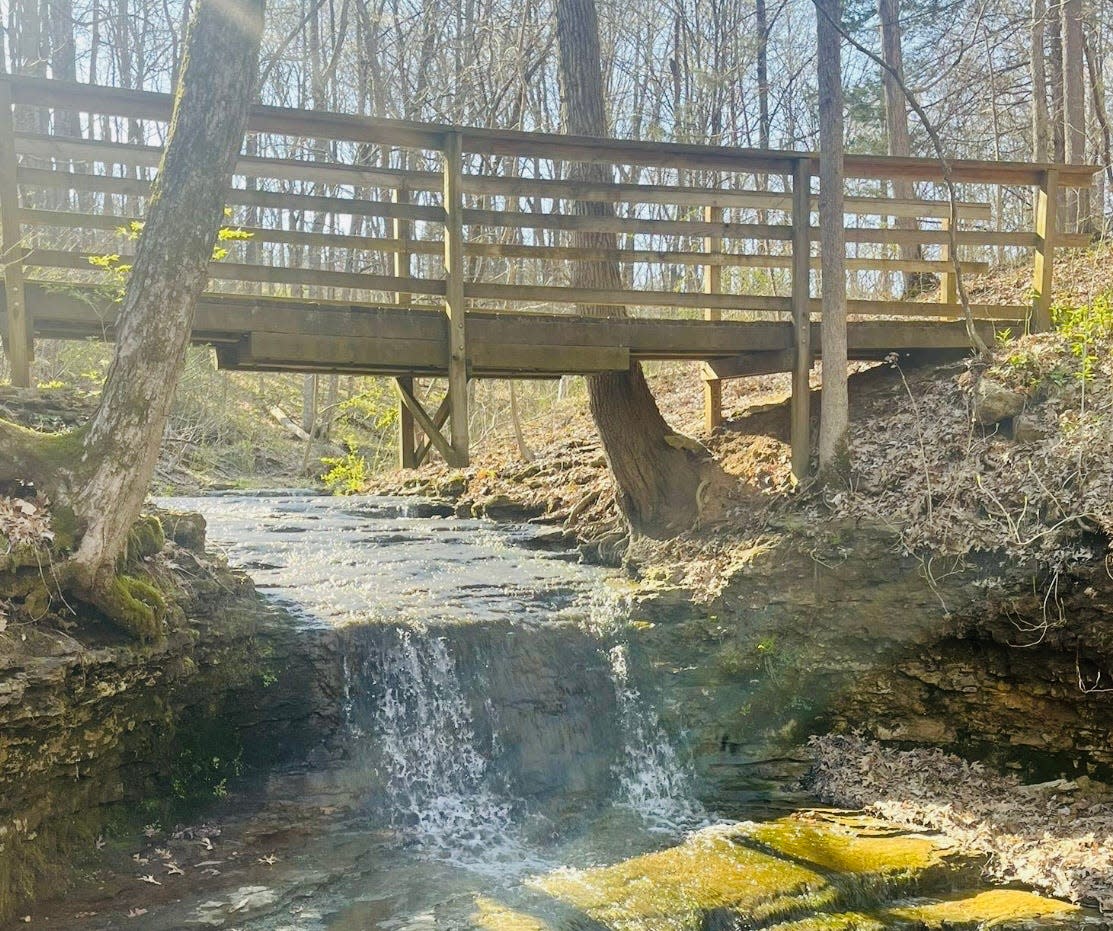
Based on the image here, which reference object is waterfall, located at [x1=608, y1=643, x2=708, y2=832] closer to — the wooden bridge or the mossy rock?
the wooden bridge

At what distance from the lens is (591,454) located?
42.0ft

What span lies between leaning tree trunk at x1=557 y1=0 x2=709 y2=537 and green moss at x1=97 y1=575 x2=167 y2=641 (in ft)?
17.2

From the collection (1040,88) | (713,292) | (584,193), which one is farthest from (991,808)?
(1040,88)

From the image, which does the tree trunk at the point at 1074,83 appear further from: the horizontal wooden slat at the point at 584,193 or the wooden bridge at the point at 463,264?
the horizontal wooden slat at the point at 584,193

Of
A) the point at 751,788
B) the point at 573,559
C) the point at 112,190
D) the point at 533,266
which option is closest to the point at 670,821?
the point at 751,788

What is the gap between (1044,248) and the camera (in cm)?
994

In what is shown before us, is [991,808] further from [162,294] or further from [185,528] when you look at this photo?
[162,294]

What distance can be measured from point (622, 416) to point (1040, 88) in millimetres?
9826

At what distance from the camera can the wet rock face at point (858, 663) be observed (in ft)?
25.8

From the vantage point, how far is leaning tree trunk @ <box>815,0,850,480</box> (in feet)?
30.0

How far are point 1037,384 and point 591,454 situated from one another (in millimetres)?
5629

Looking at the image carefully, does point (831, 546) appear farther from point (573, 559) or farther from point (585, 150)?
point (585, 150)

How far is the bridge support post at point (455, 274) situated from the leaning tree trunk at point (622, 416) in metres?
2.31

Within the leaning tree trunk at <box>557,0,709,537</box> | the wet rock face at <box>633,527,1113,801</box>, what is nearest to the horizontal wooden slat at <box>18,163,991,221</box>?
the leaning tree trunk at <box>557,0,709,537</box>
